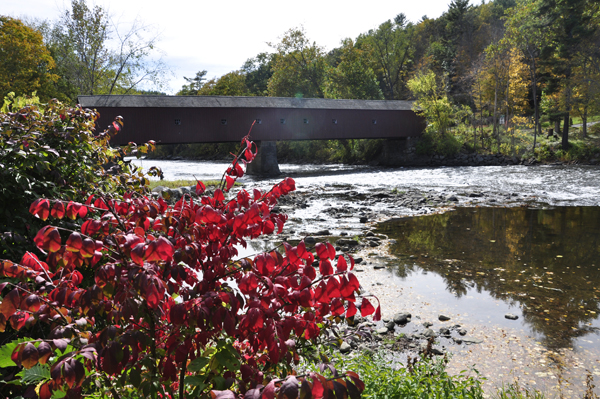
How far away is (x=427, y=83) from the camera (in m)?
27.6

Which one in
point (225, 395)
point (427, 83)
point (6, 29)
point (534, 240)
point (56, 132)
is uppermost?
point (6, 29)

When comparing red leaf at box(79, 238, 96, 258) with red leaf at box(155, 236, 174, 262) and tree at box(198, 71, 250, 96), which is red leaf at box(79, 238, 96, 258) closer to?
red leaf at box(155, 236, 174, 262)

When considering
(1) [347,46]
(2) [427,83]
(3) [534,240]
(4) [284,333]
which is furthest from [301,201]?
(1) [347,46]

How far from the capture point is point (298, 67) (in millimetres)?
39719

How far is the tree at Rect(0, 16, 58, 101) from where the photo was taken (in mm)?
23281

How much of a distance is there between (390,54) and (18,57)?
33.2m

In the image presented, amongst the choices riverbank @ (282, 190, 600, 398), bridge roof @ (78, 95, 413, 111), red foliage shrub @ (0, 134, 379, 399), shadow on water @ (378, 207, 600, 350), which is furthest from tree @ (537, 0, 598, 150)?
red foliage shrub @ (0, 134, 379, 399)

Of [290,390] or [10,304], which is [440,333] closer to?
[290,390]

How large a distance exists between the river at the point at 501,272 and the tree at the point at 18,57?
→ 20.7 meters

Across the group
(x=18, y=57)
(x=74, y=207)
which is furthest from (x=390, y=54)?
(x=74, y=207)

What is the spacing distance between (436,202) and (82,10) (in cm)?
2532

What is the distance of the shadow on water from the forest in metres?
16.0

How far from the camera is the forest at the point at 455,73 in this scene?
914 inches

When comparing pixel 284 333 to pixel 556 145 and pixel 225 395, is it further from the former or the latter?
pixel 556 145
